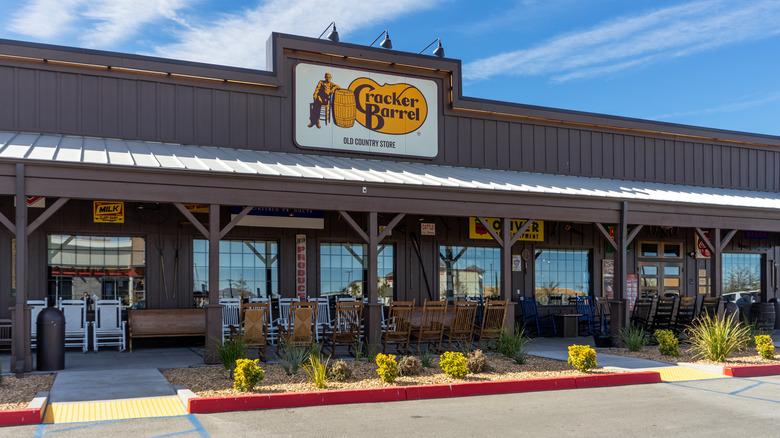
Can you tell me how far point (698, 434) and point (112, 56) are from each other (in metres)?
11.9

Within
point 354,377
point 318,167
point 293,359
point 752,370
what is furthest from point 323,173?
point 752,370

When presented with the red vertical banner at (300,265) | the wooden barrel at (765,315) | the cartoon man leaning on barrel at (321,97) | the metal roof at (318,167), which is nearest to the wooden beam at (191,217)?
the metal roof at (318,167)

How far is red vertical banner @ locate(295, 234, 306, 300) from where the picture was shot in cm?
1513

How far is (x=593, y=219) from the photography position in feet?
48.3

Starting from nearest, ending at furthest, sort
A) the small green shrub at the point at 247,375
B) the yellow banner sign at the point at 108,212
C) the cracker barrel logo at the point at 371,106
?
the small green shrub at the point at 247,375
the yellow banner sign at the point at 108,212
the cracker barrel logo at the point at 371,106

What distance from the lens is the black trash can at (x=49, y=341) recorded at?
10.4 meters

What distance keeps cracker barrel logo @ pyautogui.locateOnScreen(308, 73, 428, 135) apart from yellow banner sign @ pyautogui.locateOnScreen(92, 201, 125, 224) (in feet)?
13.8

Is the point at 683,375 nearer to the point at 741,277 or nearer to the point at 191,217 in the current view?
the point at 191,217

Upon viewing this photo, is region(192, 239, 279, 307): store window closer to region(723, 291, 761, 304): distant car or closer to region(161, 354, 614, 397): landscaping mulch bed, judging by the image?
region(161, 354, 614, 397): landscaping mulch bed

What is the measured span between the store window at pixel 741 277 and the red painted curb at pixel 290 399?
1484 cm

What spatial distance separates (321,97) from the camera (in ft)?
50.4

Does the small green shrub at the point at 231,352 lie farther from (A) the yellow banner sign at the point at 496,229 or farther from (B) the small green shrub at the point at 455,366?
(A) the yellow banner sign at the point at 496,229

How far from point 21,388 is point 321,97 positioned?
863 centimetres

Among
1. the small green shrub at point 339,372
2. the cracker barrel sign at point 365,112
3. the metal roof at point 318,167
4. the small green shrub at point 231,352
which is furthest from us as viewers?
the cracker barrel sign at point 365,112
